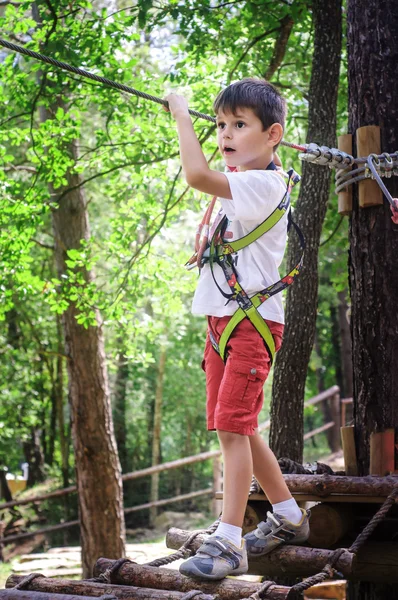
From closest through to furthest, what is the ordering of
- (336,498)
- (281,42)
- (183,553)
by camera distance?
1. (183,553)
2. (336,498)
3. (281,42)

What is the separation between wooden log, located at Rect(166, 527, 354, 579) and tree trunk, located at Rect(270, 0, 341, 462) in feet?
6.58

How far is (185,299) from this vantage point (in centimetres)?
1487

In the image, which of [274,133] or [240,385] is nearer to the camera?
[240,385]

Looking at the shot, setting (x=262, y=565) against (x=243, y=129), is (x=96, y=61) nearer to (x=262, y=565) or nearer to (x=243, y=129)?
(x=243, y=129)

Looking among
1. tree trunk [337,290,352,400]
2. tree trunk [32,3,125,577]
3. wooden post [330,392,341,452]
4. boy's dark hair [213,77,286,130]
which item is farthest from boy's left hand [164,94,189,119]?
tree trunk [337,290,352,400]

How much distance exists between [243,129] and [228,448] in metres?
1.08

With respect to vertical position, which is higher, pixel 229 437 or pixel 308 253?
pixel 308 253

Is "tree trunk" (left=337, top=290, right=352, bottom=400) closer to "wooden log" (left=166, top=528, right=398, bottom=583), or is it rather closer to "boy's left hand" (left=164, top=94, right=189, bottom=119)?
"wooden log" (left=166, top=528, right=398, bottom=583)

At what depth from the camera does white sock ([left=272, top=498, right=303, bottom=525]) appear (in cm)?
281

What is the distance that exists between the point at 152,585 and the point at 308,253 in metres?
3.06

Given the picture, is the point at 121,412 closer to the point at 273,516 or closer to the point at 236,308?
the point at 273,516

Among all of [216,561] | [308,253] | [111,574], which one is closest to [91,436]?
[308,253]

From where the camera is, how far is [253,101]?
267cm

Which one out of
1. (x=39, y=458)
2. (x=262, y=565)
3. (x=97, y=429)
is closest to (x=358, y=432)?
(x=262, y=565)
